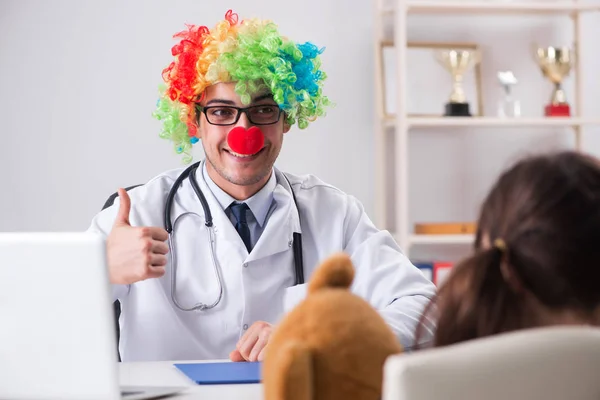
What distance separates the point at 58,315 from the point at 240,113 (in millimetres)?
1069

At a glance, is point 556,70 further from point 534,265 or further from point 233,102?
point 534,265

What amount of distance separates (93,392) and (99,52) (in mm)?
2649

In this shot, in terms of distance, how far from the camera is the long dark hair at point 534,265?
0.83 meters

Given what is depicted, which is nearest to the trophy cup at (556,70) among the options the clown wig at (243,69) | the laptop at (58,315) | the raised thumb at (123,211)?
the clown wig at (243,69)

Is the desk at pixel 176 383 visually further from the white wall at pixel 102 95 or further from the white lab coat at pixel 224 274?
the white wall at pixel 102 95

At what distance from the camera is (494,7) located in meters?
3.71

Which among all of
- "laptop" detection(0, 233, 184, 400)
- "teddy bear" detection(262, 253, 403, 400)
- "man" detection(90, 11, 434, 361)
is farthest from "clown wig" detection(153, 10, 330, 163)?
"teddy bear" detection(262, 253, 403, 400)

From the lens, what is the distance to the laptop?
1.24 meters

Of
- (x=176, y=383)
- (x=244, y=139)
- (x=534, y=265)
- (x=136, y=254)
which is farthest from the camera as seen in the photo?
(x=244, y=139)

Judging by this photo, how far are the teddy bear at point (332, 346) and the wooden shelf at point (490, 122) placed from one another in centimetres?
280

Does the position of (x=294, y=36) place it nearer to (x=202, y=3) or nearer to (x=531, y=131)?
(x=202, y=3)

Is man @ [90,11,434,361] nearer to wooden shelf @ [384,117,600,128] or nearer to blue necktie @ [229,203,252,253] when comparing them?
blue necktie @ [229,203,252,253]

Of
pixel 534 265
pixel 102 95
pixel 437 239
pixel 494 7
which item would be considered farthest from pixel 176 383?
pixel 494 7

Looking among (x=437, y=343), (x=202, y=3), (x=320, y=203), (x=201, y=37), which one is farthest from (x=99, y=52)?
(x=437, y=343)
